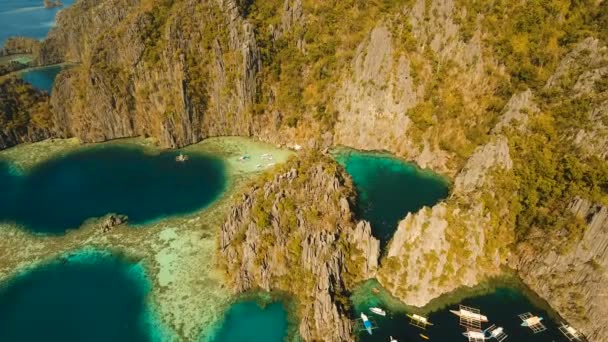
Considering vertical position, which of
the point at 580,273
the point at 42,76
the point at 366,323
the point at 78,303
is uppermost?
the point at 42,76

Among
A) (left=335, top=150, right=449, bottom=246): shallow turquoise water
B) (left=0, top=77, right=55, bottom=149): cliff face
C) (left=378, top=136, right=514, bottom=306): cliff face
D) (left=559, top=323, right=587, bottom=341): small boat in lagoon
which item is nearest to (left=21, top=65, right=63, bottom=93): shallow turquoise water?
(left=0, top=77, right=55, bottom=149): cliff face

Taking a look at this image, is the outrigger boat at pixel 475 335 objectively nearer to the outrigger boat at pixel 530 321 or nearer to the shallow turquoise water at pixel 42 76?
the outrigger boat at pixel 530 321

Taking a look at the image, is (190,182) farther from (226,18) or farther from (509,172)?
(509,172)

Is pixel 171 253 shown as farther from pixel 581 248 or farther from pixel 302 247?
pixel 581 248

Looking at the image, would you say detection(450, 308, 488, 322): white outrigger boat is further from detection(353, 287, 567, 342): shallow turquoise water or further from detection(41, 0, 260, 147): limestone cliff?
detection(41, 0, 260, 147): limestone cliff

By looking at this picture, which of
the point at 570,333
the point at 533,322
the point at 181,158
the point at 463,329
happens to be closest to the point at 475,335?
the point at 463,329

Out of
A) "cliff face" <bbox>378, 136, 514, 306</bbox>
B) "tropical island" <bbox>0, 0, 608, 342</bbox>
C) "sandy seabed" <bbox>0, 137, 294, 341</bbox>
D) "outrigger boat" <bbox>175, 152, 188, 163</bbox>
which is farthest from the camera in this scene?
"outrigger boat" <bbox>175, 152, 188, 163</bbox>

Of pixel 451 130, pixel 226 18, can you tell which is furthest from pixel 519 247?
pixel 226 18
